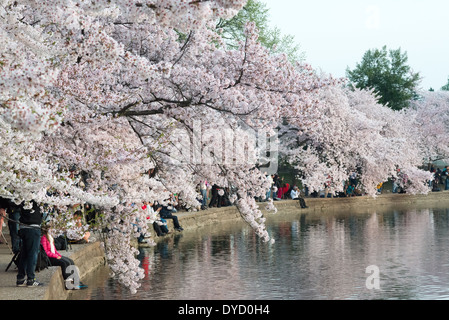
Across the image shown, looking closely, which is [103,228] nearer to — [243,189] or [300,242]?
[243,189]

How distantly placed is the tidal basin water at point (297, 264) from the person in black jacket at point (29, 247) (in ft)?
7.87

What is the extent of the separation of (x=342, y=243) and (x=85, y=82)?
12285 millimetres

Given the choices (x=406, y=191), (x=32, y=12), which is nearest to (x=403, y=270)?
(x=32, y=12)

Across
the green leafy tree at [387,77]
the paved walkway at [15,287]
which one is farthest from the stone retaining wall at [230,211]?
the green leafy tree at [387,77]

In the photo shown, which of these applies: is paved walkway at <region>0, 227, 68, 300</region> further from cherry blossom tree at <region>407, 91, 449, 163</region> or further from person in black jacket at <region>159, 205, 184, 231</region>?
cherry blossom tree at <region>407, 91, 449, 163</region>

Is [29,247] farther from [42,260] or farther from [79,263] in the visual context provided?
[79,263]

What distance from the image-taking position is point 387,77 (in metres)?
68.9

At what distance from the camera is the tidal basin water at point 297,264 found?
543 inches

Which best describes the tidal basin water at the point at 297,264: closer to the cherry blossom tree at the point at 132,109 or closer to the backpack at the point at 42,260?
the backpack at the point at 42,260

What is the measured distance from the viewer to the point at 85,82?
12.1 meters

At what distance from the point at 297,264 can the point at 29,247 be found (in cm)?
791

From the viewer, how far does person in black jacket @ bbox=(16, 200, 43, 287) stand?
1126 centimetres

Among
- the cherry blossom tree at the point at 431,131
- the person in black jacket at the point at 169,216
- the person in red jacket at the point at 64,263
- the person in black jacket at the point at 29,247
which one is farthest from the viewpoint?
the cherry blossom tree at the point at 431,131

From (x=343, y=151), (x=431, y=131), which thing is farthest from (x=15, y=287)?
(x=431, y=131)
